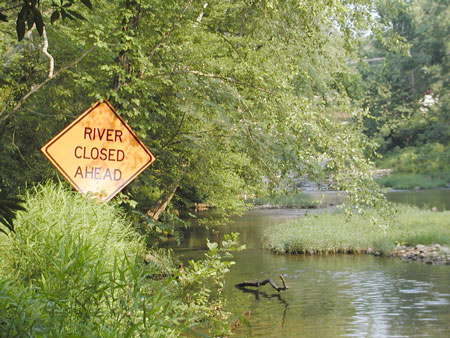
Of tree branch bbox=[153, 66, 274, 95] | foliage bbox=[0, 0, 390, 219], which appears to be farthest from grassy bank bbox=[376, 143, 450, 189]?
tree branch bbox=[153, 66, 274, 95]

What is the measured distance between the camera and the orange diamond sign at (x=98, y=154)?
618 cm

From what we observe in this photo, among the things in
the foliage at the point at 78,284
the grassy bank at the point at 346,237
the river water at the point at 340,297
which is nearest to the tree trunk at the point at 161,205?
the river water at the point at 340,297

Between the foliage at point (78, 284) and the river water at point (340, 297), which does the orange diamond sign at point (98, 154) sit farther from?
the river water at point (340, 297)

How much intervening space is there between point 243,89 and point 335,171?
209 centimetres

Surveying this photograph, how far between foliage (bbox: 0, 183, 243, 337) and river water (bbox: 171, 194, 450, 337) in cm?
445

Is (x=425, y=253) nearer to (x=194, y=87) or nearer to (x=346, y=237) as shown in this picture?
(x=346, y=237)

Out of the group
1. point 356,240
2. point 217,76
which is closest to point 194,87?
point 217,76

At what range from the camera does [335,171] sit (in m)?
9.13

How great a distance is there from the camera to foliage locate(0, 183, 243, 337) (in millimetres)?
4234

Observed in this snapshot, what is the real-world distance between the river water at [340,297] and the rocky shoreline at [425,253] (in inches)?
24.8

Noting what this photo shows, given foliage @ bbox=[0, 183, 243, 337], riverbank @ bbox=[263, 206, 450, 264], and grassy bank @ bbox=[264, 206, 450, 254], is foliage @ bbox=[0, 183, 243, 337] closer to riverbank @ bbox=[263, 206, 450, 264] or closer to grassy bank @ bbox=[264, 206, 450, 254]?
grassy bank @ bbox=[264, 206, 450, 254]

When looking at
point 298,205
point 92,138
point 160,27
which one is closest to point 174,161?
point 160,27

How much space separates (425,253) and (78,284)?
53.7 ft

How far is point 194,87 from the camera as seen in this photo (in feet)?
31.7
